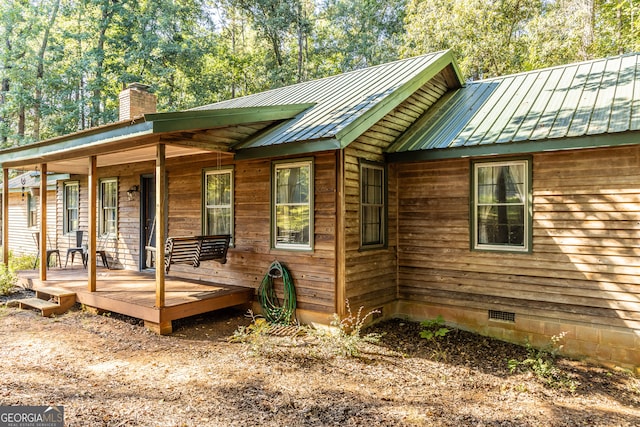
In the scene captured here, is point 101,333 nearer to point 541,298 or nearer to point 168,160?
point 168,160

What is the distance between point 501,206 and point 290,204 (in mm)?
3347

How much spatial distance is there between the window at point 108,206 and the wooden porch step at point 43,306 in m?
2.88

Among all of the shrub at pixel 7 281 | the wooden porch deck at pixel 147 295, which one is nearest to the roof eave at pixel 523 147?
the wooden porch deck at pixel 147 295

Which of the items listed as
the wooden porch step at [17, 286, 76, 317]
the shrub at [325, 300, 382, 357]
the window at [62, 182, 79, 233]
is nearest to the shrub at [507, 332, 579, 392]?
the shrub at [325, 300, 382, 357]

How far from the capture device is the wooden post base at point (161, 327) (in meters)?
5.90

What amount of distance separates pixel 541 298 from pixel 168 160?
7.42 meters

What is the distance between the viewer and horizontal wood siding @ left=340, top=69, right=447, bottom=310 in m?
6.14

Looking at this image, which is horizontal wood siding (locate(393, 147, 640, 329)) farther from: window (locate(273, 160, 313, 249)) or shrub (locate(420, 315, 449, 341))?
window (locate(273, 160, 313, 249))

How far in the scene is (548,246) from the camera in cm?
582

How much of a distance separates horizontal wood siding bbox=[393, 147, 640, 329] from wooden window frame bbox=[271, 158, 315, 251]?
6.07 feet

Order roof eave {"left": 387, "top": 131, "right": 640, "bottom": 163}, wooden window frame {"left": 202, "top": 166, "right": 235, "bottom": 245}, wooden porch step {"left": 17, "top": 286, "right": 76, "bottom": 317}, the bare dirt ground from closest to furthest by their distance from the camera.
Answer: the bare dirt ground
roof eave {"left": 387, "top": 131, "right": 640, "bottom": 163}
wooden porch step {"left": 17, "top": 286, "right": 76, "bottom": 317}
wooden window frame {"left": 202, "top": 166, "right": 235, "bottom": 245}

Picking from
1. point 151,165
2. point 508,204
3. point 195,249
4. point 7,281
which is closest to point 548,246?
point 508,204

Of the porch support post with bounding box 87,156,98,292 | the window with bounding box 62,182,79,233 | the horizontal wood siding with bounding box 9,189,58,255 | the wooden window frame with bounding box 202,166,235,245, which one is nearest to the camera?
the porch support post with bounding box 87,156,98,292

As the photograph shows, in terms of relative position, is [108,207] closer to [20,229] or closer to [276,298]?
[276,298]
